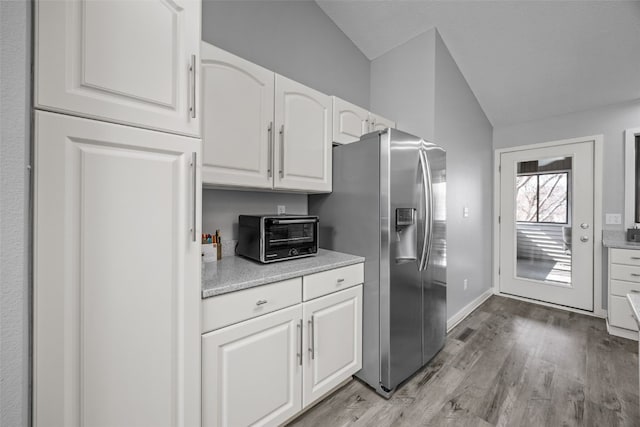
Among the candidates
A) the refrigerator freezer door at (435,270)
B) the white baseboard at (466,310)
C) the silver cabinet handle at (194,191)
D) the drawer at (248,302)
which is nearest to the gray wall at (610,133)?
the white baseboard at (466,310)

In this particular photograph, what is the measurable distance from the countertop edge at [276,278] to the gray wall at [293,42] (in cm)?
160

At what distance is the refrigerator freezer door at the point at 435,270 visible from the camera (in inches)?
76.5

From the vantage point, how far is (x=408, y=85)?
256 cm

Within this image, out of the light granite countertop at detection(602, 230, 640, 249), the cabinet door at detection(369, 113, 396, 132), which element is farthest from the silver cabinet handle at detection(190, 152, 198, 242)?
the light granite countertop at detection(602, 230, 640, 249)

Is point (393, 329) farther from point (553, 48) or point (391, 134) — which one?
point (553, 48)

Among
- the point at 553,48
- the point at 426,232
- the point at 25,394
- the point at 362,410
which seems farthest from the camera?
the point at 553,48

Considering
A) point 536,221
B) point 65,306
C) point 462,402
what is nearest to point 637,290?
point 536,221

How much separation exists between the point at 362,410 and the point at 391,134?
171 cm

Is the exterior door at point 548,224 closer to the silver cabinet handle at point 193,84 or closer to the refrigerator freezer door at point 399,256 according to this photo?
the refrigerator freezer door at point 399,256

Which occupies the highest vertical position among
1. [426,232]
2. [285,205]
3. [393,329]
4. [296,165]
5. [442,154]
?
[442,154]

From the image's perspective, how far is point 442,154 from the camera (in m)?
2.12

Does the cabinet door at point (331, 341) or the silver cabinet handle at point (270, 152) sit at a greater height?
the silver cabinet handle at point (270, 152)

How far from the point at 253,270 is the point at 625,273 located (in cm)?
347

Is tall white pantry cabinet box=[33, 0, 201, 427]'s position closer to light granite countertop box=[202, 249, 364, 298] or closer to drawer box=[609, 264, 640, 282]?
light granite countertop box=[202, 249, 364, 298]
